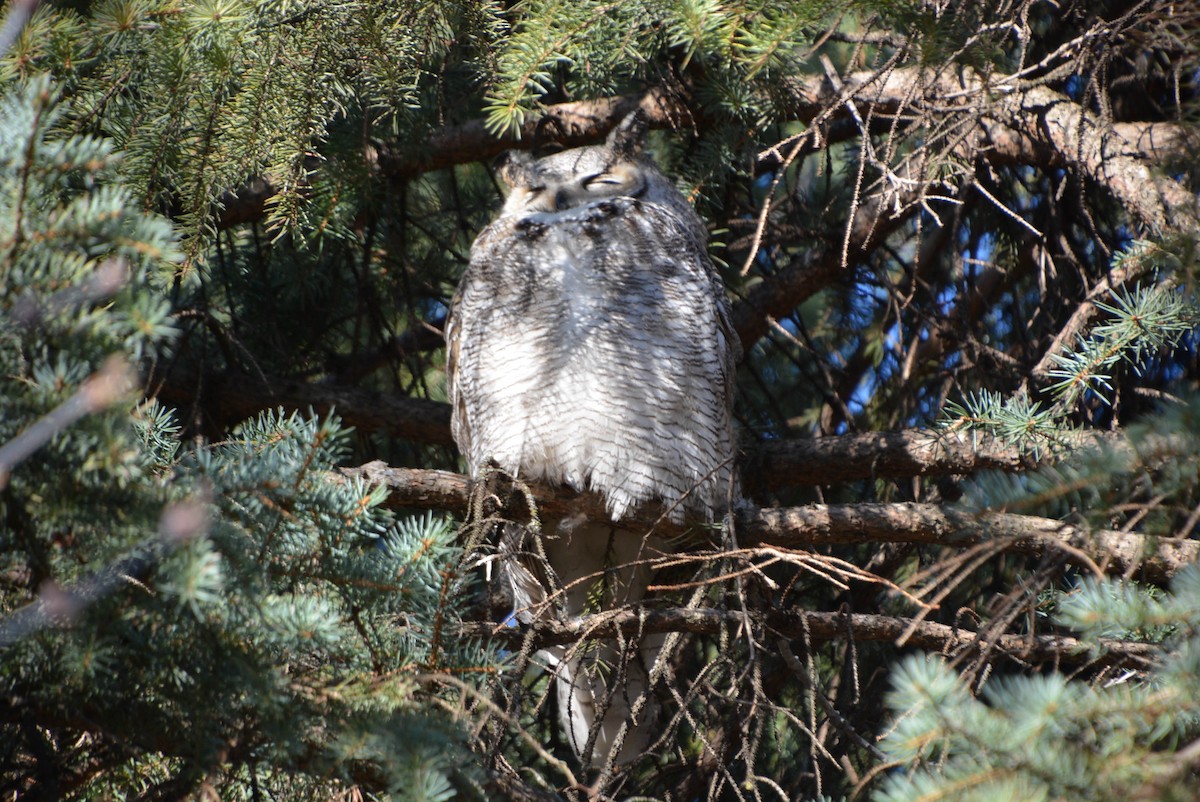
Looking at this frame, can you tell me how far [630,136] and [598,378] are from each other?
0.85 m

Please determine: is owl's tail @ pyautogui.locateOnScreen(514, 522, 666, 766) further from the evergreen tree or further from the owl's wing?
the owl's wing

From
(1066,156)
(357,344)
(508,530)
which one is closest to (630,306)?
(508,530)

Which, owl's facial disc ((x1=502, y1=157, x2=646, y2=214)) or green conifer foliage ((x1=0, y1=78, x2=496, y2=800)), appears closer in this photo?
green conifer foliage ((x1=0, y1=78, x2=496, y2=800))

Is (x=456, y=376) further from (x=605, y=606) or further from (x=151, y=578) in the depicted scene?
(x=151, y=578)

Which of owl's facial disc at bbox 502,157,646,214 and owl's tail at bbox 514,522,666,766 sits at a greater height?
owl's facial disc at bbox 502,157,646,214

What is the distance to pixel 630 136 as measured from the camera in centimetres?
286

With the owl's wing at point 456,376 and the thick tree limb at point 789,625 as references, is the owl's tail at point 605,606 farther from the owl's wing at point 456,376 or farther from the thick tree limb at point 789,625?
the thick tree limb at point 789,625

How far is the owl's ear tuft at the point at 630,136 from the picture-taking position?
2846 millimetres

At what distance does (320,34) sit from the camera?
1.94 meters

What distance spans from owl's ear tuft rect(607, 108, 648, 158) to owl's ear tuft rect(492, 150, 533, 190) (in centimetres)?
25

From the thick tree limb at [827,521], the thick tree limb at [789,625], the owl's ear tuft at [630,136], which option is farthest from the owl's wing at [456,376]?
the thick tree limb at [789,625]

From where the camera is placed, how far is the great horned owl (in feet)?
7.88

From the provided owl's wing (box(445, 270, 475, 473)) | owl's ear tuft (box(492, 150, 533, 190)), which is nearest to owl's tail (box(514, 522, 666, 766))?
owl's wing (box(445, 270, 475, 473))

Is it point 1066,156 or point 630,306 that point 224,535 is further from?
point 1066,156
